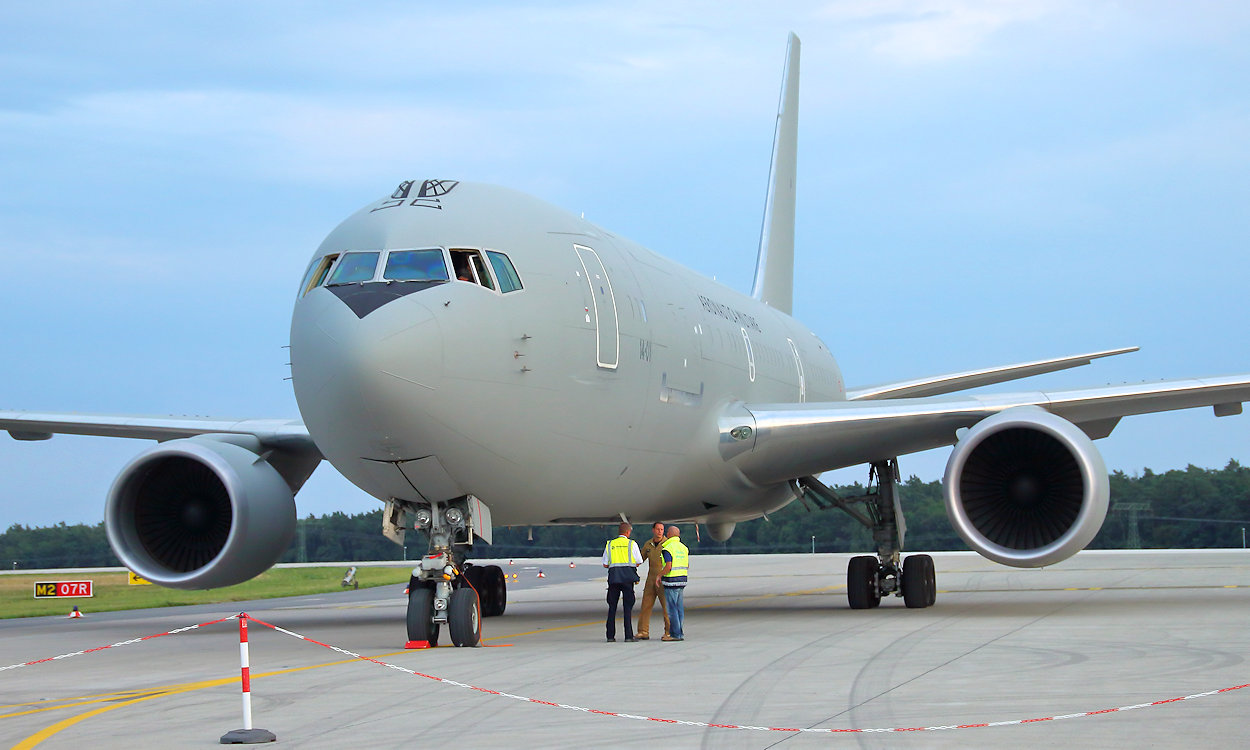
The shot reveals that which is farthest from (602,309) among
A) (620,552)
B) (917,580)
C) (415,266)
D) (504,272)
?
(917,580)

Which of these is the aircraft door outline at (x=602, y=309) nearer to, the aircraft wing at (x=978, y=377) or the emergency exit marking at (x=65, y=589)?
the aircraft wing at (x=978, y=377)

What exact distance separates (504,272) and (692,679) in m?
4.29

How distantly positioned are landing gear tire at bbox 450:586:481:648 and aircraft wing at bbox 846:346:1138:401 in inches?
425

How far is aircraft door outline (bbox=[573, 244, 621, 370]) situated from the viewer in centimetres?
1311

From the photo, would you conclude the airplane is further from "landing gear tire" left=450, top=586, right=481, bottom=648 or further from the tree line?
the tree line

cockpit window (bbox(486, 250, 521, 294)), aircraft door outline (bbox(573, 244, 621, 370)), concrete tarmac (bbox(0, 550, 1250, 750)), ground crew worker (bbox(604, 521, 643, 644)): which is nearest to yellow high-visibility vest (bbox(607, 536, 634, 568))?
ground crew worker (bbox(604, 521, 643, 644))

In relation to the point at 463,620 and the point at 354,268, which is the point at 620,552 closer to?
the point at 463,620

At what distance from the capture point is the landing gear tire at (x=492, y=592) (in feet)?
57.7

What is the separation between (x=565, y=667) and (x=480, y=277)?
351 centimetres

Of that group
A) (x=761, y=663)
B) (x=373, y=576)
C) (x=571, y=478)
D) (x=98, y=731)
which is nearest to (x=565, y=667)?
(x=761, y=663)

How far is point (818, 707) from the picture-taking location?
26.4 ft

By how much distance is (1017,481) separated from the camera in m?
14.8

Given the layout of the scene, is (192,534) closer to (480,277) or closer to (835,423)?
(480,277)

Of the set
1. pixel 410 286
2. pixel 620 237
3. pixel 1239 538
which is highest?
pixel 620 237
